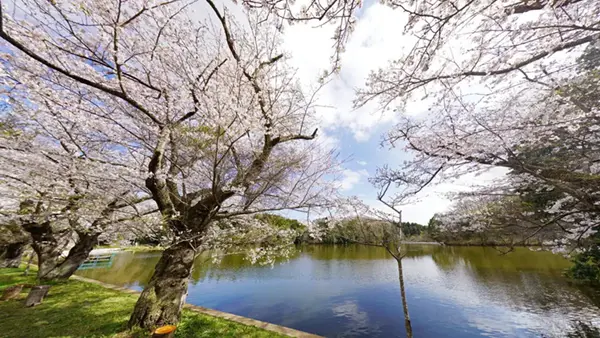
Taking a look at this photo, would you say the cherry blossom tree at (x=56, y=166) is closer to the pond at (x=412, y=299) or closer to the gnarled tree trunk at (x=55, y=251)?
the gnarled tree trunk at (x=55, y=251)

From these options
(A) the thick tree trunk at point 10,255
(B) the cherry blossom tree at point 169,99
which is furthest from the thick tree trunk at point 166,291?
(A) the thick tree trunk at point 10,255

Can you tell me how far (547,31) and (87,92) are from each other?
261 inches

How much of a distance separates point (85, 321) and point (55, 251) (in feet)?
14.8

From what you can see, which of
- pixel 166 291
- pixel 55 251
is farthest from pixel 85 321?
pixel 55 251

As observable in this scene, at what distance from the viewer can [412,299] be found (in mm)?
9359

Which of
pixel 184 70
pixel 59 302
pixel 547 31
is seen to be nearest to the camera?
pixel 547 31

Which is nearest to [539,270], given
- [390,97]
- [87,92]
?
[390,97]

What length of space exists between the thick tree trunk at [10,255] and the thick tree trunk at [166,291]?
13.2 metres

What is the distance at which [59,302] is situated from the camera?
5.36m

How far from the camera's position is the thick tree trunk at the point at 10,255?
10.5 metres

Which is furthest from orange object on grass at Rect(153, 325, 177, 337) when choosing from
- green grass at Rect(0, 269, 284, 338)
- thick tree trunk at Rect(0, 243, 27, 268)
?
thick tree trunk at Rect(0, 243, 27, 268)

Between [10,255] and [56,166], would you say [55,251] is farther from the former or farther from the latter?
[10,255]

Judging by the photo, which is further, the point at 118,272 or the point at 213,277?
the point at 118,272

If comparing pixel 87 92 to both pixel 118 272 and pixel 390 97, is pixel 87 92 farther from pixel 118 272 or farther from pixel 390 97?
pixel 118 272
